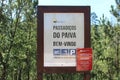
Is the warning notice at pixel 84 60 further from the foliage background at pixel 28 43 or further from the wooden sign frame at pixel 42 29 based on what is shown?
the foliage background at pixel 28 43

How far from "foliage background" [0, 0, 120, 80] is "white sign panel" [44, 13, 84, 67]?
56.5 feet

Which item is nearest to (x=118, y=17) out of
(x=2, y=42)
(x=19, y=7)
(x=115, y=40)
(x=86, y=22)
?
(x=115, y=40)

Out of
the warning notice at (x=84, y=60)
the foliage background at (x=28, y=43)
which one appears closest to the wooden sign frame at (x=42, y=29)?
the warning notice at (x=84, y=60)

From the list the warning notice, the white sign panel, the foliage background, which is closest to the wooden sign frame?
the white sign panel

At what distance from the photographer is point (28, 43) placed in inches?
1202

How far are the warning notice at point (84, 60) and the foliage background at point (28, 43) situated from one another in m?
→ 17.5

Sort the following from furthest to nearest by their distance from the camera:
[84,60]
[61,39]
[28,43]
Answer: [28,43]
[61,39]
[84,60]

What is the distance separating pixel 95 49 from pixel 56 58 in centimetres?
3249

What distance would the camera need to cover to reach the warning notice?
9.84 m

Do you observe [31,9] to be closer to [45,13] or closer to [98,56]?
[98,56]

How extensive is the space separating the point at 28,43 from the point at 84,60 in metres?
20.9

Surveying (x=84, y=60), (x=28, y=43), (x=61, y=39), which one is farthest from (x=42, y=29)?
(x=28, y=43)

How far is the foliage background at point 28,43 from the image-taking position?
28.0m

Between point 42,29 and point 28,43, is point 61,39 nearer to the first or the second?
point 42,29
